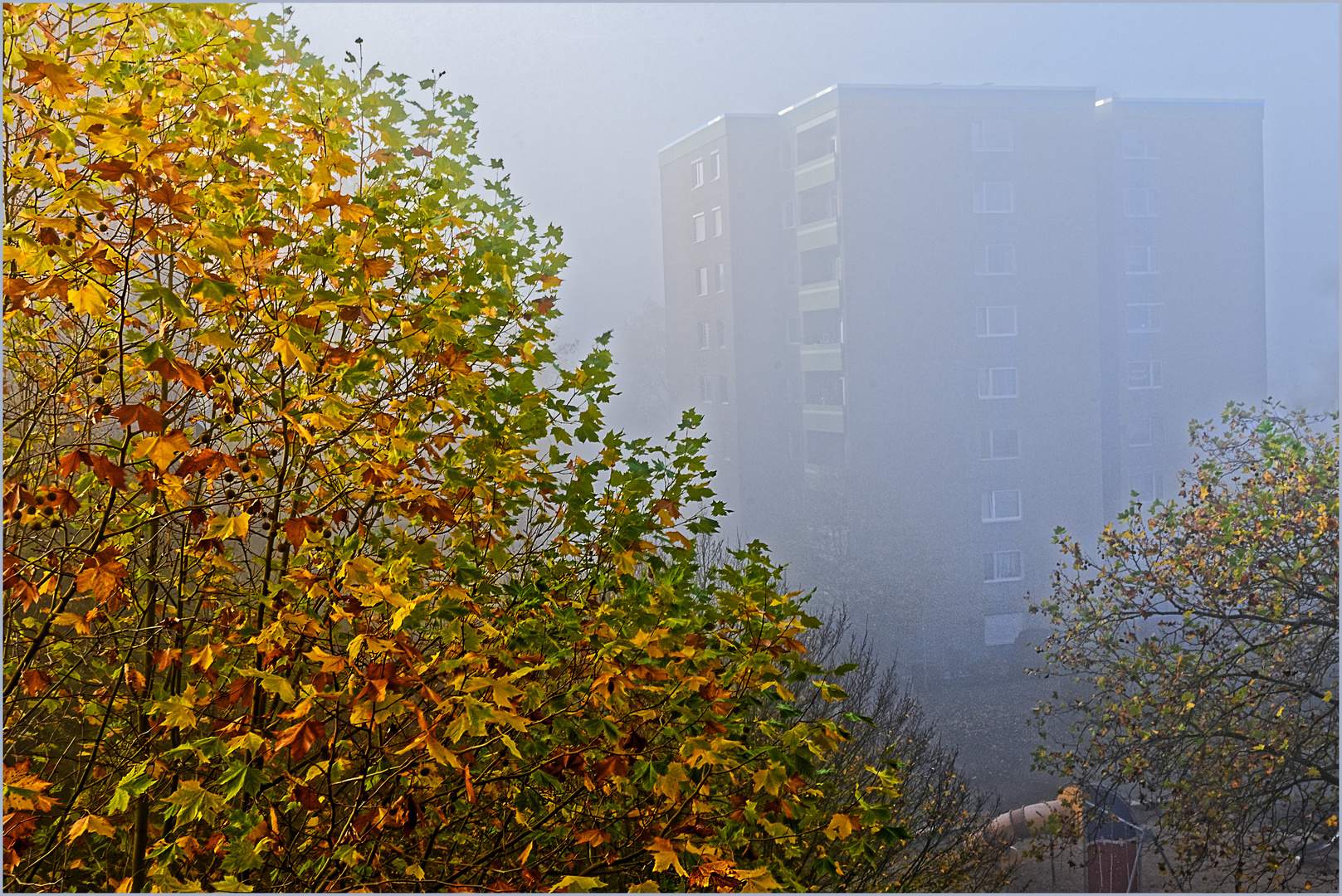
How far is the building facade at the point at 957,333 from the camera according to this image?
3.21m

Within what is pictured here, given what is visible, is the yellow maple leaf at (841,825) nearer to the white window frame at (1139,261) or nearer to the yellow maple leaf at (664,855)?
the yellow maple leaf at (664,855)

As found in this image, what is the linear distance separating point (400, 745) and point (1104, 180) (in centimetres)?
286

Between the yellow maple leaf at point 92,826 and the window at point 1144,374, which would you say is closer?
the yellow maple leaf at point 92,826

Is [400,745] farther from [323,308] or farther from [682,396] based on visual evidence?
[682,396]

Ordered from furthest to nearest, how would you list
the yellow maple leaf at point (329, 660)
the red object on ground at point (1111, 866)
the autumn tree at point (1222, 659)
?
the red object on ground at point (1111, 866), the autumn tree at point (1222, 659), the yellow maple leaf at point (329, 660)

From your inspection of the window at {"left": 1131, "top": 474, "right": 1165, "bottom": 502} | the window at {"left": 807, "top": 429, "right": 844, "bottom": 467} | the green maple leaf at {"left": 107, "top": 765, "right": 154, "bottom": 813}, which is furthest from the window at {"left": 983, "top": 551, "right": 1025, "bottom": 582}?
the green maple leaf at {"left": 107, "top": 765, "right": 154, "bottom": 813}

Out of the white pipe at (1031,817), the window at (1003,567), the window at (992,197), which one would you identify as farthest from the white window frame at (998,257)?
the white pipe at (1031,817)

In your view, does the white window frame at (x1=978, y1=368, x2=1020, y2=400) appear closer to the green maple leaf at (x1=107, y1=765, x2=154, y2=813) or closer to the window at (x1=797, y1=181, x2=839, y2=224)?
the window at (x1=797, y1=181, x2=839, y2=224)

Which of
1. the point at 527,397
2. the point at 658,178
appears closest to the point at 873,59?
the point at 658,178

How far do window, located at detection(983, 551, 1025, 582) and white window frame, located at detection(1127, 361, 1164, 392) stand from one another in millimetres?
692

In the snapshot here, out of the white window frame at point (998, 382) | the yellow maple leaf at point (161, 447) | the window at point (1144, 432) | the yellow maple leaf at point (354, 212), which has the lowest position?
the window at point (1144, 432)

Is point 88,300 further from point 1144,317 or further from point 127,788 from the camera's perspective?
point 1144,317

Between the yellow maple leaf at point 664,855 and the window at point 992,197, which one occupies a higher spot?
the window at point 992,197

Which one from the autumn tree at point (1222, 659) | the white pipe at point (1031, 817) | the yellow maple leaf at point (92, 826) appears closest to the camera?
the yellow maple leaf at point (92, 826)
